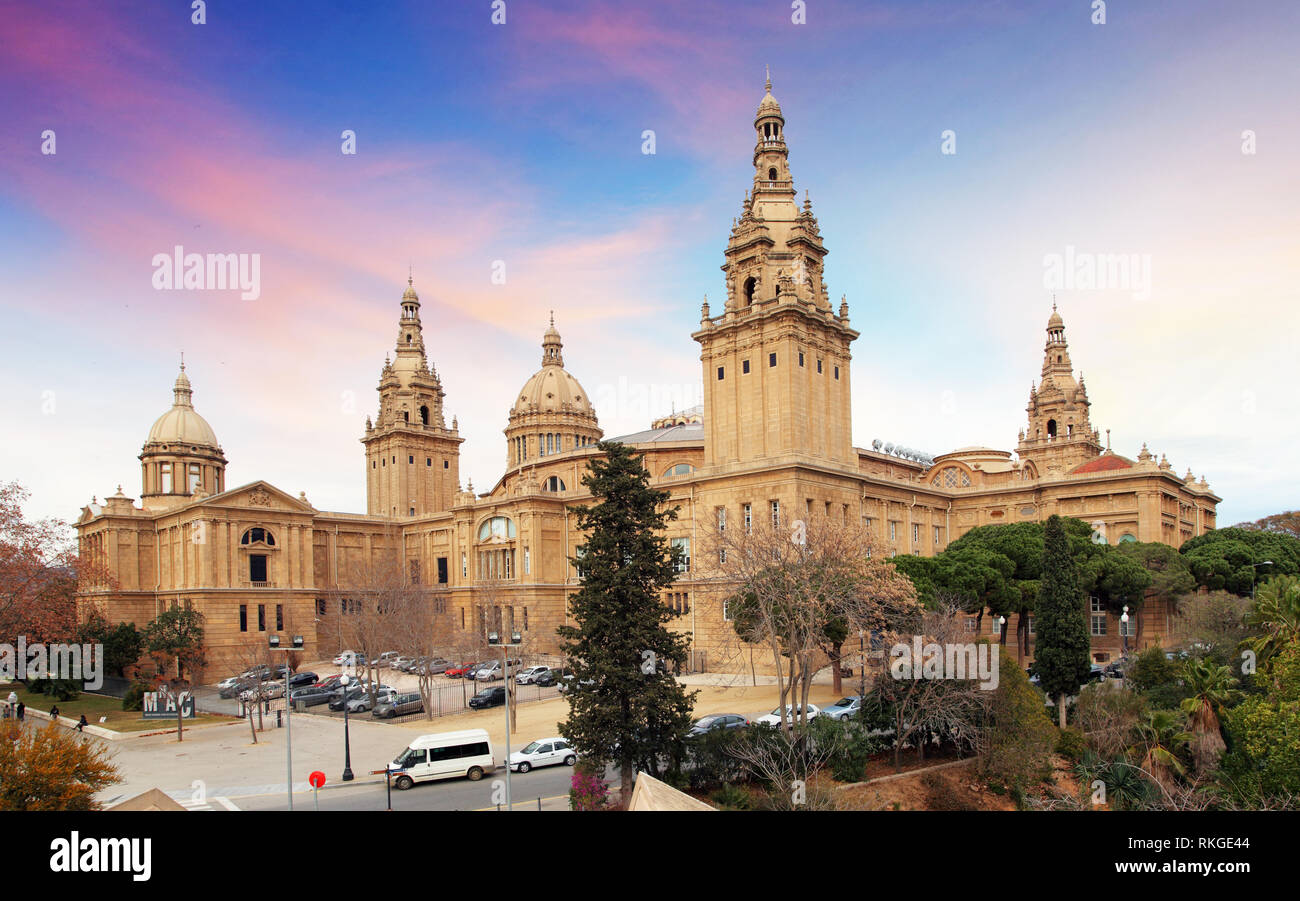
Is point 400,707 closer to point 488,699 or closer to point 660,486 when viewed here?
point 488,699

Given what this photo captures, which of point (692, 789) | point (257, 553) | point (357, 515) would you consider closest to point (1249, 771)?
point (692, 789)

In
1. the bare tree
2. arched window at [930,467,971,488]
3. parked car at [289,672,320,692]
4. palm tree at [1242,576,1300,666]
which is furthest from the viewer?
arched window at [930,467,971,488]

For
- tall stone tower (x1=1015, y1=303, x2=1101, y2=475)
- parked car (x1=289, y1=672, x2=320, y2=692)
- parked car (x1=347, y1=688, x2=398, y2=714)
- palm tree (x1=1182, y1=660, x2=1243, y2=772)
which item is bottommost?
parked car (x1=289, y1=672, x2=320, y2=692)

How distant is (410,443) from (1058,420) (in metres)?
70.2

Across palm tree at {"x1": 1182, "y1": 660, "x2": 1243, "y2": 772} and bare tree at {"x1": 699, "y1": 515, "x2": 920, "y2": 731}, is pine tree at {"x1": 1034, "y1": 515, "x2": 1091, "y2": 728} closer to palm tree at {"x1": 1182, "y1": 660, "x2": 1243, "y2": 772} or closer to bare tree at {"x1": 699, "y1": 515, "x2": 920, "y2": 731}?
bare tree at {"x1": 699, "y1": 515, "x2": 920, "y2": 731}

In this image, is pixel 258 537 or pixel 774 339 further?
pixel 258 537

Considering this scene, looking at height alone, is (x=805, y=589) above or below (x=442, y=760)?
above

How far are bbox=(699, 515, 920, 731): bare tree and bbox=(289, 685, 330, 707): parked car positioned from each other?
2798 centimetres

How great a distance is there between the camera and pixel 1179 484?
68.8 metres

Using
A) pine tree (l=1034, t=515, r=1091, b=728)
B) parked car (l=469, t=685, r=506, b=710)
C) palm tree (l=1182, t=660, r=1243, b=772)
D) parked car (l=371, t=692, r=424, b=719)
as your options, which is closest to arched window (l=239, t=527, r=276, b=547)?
parked car (l=371, t=692, r=424, b=719)

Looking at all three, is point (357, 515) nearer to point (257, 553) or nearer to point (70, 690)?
point (257, 553)

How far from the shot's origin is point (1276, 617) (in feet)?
90.0

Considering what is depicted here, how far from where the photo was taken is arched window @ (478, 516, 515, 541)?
7325cm

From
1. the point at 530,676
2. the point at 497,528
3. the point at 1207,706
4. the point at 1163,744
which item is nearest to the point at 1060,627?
the point at 1163,744
